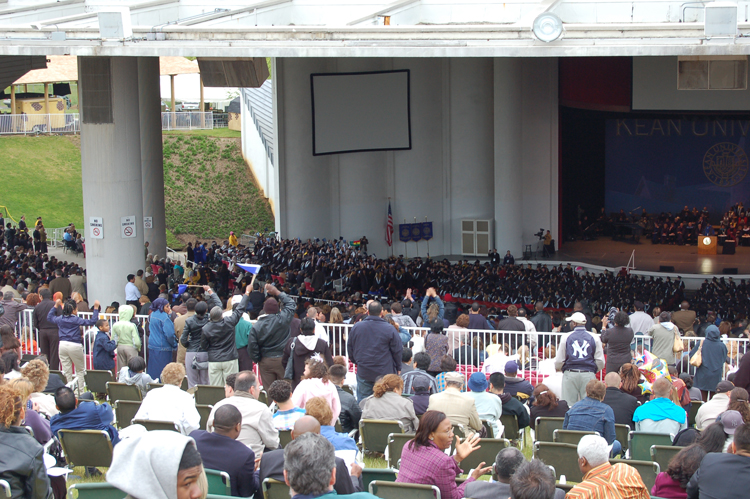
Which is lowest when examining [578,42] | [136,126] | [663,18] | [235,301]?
[235,301]

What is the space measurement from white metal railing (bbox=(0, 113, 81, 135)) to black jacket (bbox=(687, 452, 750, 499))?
44.5 meters

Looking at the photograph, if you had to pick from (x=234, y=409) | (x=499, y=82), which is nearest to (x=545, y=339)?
(x=234, y=409)

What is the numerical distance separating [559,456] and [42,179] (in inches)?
1570

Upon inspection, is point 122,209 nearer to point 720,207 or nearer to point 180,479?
point 180,479

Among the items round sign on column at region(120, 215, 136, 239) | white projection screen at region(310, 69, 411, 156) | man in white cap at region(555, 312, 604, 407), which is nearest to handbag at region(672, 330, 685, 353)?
man in white cap at region(555, 312, 604, 407)

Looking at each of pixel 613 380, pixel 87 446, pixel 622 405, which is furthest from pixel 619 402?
pixel 87 446

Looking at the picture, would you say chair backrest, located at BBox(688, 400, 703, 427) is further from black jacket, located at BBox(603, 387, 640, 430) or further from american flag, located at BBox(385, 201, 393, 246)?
american flag, located at BBox(385, 201, 393, 246)

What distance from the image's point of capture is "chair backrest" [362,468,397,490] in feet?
19.6

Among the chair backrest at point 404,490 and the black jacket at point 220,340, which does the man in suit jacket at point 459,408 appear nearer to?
the chair backrest at point 404,490

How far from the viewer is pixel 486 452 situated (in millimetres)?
7215

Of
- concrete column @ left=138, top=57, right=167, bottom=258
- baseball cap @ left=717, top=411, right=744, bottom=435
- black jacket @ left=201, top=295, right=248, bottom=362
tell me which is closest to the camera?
baseball cap @ left=717, top=411, right=744, bottom=435

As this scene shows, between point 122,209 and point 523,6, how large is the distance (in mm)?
11761

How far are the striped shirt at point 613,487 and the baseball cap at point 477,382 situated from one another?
2.88 metres

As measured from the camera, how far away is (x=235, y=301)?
38.1 feet
